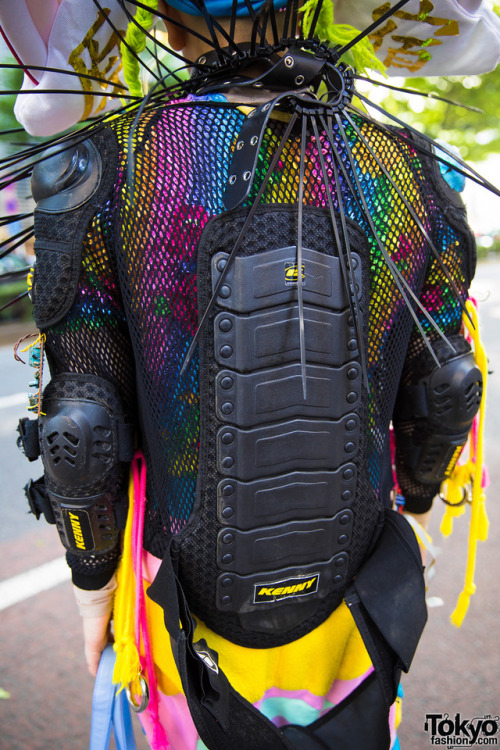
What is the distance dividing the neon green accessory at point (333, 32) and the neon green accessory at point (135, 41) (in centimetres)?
26

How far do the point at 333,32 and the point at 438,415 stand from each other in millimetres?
774

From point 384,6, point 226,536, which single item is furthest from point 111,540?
point 384,6

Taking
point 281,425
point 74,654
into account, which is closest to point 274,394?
point 281,425

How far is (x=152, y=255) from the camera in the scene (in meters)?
0.92

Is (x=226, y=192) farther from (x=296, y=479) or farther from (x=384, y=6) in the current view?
(x=384, y=6)

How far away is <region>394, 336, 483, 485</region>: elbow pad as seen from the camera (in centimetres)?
127

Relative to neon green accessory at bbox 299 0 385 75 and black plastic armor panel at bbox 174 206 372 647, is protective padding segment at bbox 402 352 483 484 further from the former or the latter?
neon green accessory at bbox 299 0 385 75

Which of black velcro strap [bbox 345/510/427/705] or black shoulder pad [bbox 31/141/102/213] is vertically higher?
black shoulder pad [bbox 31/141/102/213]

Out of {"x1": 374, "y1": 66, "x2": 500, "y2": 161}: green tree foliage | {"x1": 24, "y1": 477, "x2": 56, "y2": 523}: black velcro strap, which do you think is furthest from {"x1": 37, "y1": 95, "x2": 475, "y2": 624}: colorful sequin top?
{"x1": 374, "y1": 66, "x2": 500, "y2": 161}: green tree foliage

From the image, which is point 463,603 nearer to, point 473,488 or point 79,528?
point 473,488

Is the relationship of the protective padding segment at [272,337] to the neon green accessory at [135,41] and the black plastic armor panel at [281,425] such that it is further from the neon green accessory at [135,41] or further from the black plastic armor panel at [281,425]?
the neon green accessory at [135,41]

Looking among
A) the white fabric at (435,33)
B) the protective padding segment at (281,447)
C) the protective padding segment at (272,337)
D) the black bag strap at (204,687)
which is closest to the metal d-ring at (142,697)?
the black bag strap at (204,687)

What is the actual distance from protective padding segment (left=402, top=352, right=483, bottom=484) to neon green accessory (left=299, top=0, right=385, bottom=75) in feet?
2.01

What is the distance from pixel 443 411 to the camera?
4.22ft
